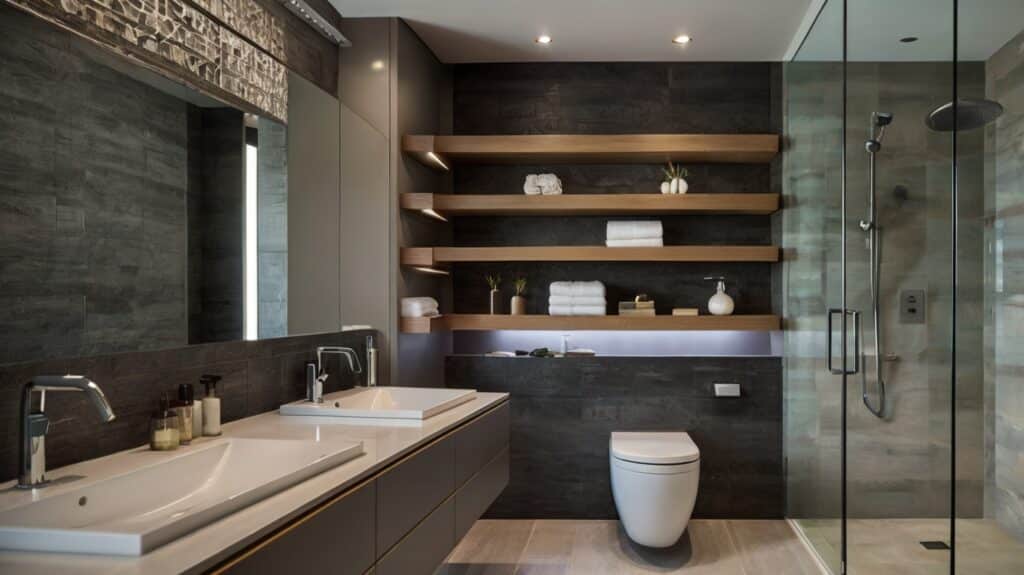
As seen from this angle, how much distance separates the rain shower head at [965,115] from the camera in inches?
68.7

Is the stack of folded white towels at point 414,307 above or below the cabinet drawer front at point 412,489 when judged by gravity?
above

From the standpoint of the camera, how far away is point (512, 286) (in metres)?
4.05

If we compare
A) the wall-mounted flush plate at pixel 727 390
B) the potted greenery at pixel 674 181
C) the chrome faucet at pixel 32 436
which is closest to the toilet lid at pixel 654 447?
the wall-mounted flush plate at pixel 727 390

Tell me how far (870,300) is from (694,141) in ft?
4.70

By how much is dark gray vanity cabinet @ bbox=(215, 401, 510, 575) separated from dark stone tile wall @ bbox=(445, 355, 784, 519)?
3.23 ft

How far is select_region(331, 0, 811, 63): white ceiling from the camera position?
125 inches

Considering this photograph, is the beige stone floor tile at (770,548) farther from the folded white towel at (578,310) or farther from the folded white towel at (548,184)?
the folded white towel at (548,184)

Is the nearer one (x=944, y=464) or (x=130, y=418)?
(x=130, y=418)

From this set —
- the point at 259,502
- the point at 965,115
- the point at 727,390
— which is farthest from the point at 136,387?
the point at 727,390

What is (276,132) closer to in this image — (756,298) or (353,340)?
(353,340)

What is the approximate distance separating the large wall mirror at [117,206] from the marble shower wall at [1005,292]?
6.57 feet

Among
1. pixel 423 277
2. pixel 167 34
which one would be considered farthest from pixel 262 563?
pixel 423 277

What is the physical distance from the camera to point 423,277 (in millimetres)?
3758

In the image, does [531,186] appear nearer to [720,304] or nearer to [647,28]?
[647,28]
